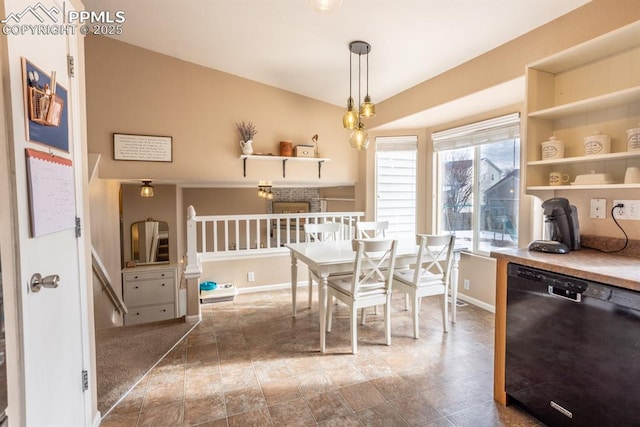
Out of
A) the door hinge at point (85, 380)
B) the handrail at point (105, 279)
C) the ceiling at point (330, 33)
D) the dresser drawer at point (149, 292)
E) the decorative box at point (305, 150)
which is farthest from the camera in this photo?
the dresser drawer at point (149, 292)

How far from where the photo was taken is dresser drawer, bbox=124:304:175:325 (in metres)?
A: 5.30

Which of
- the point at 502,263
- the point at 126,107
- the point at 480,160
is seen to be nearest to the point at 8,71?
the point at 502,263

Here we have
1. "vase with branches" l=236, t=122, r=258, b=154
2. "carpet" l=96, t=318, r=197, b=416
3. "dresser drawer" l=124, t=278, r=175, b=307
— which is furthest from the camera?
"dresser drawer" l=124, t=278, r=175, b=307

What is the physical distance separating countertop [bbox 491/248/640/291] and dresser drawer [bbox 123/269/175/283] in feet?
17.5

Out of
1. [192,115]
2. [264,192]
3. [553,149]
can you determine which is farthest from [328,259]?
[264,192]

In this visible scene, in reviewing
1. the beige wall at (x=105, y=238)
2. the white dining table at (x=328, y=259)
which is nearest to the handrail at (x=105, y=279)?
the beige wall at (x=105, y=238)

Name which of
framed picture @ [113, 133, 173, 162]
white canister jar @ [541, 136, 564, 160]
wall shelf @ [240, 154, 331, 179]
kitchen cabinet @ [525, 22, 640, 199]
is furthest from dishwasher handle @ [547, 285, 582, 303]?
framed picture @ [113, 133, 173, 162]

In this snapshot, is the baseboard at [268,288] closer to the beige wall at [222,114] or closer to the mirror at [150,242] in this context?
the beige wall at [222,114]

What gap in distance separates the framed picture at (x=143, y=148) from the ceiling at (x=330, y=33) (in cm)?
100

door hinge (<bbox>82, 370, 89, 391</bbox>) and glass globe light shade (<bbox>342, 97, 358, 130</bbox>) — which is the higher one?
glass globe light shade (<bbox>342, 97, 358, 130</bbox>)

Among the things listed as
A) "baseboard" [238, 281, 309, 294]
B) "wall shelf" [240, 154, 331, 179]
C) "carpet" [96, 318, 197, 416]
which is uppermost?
"wall shelf" [240, 154, 331, 179]

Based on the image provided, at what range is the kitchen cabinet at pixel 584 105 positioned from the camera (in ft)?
5.88

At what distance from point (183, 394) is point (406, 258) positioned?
210 centimetres

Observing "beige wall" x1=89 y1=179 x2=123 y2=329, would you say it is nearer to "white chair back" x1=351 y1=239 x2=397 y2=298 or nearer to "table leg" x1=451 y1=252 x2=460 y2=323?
"white chair back" x1=351 y1=239 x2=397 y2=298
